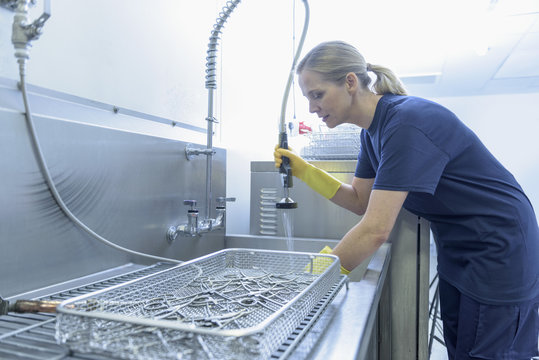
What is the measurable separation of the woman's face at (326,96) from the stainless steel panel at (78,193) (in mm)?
473

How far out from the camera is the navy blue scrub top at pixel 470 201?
101 centimetres

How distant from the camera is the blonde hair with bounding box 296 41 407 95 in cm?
118

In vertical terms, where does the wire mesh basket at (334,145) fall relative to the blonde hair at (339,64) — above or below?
below

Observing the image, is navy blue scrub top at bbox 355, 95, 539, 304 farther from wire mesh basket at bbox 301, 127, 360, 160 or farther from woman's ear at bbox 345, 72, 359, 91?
wire mesh basket at bbox 301, 127, 360, 160

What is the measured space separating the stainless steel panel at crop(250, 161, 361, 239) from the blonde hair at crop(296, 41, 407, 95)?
20.1 inches

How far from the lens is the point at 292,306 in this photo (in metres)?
0.53

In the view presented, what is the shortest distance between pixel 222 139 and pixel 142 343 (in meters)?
1.40

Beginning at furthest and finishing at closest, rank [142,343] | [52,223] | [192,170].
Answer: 1. [192,170]
2. [52,223]
3. [142,343]

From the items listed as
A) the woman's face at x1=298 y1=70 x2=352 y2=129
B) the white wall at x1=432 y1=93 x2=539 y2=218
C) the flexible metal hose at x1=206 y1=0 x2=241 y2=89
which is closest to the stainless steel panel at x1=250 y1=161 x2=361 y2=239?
the woman's face at x1=298 y1=70 x2=352 y2=129

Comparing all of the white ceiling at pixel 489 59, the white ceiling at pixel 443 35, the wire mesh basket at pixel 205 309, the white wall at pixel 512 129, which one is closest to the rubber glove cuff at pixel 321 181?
the wire mesh basket at pixel 205 309

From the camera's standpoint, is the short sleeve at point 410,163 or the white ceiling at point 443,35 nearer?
the short sleeve at point 410,163

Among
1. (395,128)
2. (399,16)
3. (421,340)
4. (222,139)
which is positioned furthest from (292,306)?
(399,16)

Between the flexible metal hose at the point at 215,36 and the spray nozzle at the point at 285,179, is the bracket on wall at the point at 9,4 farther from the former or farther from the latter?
the spray nozzle at the point at 285,179

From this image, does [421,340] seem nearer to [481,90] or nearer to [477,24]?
[477,24]
